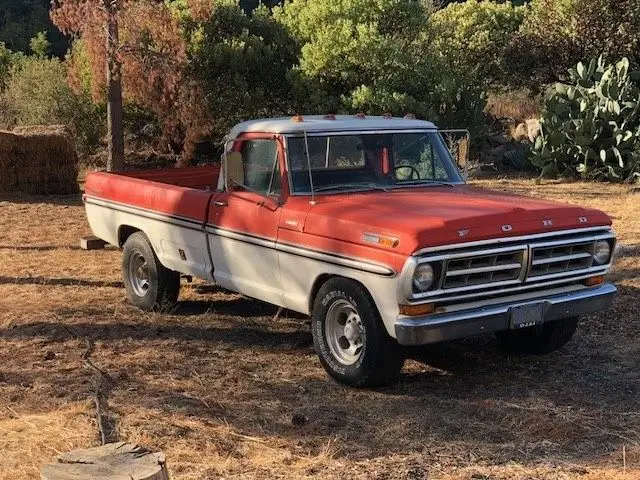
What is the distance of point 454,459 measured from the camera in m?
4.41

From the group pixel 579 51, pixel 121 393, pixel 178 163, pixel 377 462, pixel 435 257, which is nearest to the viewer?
pixel 377 462

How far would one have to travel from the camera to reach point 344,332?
5.48 metres

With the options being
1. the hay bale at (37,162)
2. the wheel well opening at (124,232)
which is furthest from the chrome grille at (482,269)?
the hay bale at (37,162)

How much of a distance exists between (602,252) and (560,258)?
0.44 m

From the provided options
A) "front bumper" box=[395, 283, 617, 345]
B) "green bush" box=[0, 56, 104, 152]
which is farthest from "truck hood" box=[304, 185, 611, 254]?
"green bush" box=[0, 56, 104, 152]

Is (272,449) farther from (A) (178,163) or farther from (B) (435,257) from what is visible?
(A) (178,163)

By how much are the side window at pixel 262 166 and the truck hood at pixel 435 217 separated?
1.38 feet

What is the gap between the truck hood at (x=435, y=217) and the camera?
4.96m

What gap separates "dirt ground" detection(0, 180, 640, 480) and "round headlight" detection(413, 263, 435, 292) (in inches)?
30.6

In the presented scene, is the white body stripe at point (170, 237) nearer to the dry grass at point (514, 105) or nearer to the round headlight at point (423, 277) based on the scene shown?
the round headlight at point (423, 277)

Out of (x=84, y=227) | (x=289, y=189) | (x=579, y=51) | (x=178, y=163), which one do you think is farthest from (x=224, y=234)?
(x=579, y=51)

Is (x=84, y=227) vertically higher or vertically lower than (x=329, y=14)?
lower

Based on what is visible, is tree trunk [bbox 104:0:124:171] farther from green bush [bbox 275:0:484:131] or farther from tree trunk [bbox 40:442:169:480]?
tree trunk [bbox 40:442:169:480]

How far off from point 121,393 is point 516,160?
1561 centimetres
